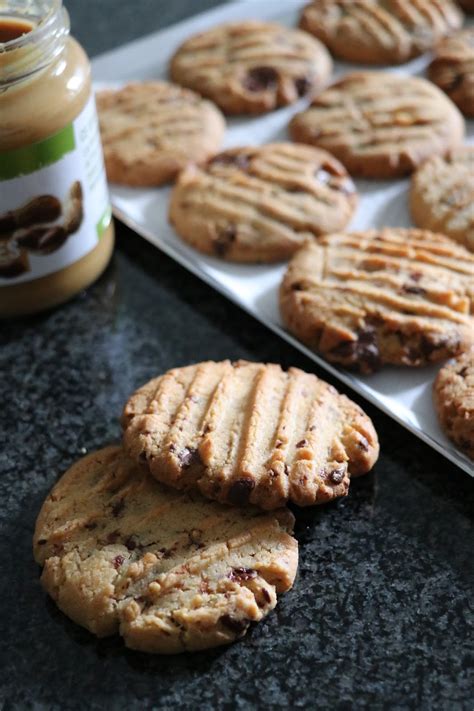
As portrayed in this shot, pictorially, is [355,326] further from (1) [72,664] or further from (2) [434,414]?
(1) [72,664]

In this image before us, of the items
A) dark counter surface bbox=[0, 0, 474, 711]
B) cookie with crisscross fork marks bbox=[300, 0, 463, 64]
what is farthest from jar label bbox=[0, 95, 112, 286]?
cookie with crisscross fork marks bbox=[300, 0, 463, 64]

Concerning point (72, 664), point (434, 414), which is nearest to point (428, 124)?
point (434, 414)

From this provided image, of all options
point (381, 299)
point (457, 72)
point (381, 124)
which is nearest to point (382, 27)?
point (457, 72)

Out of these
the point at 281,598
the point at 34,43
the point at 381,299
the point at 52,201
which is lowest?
the point at 281,598

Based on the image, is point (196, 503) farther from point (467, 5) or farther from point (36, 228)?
point (467, 5)

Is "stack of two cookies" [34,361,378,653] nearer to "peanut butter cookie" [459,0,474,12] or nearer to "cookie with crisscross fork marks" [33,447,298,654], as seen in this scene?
"cookie with crisscross fork marks" [33,447,298,654]

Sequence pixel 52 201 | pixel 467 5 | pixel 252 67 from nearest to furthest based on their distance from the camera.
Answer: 1. pixel 52 201
2. pixel 252 67
3. pixel 467 5

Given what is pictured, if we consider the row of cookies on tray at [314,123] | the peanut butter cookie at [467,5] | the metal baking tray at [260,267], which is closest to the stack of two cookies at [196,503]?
the metal baking tray at [260,267]
